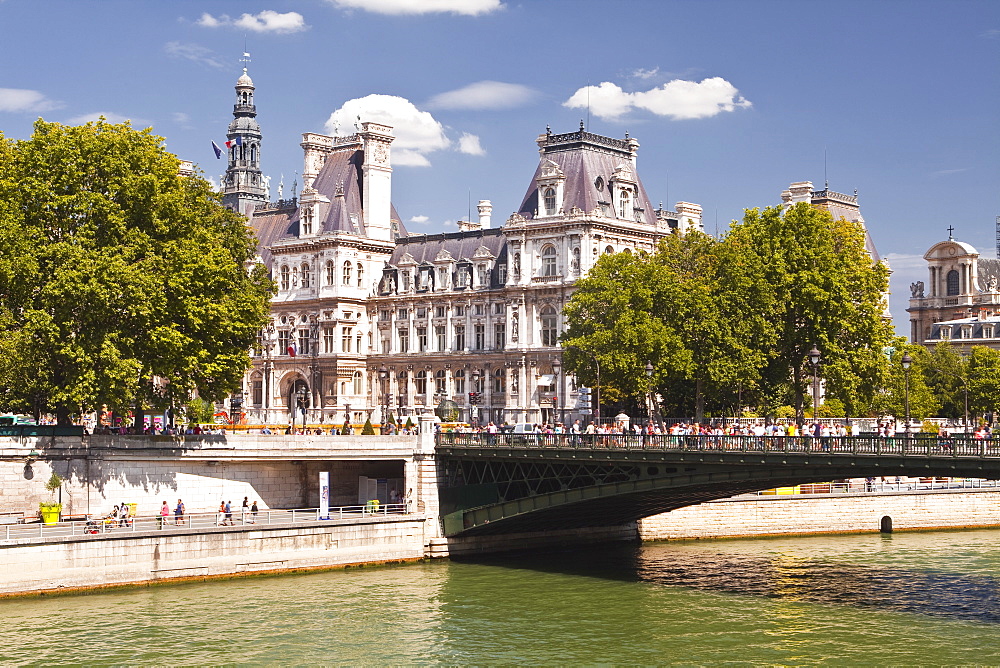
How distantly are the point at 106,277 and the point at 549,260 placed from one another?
184 feet

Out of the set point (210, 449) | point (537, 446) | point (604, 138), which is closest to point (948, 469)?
point (537, 446)

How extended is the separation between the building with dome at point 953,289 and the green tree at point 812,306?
9723cm

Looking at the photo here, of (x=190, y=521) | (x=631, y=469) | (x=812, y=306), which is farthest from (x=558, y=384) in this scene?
(x=190, y=521)

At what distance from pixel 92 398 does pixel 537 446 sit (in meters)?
19.1

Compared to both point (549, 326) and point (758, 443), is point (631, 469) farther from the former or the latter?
point (549, 326)

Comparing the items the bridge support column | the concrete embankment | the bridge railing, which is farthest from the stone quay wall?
the concrete embankment

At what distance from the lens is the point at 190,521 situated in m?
55.1


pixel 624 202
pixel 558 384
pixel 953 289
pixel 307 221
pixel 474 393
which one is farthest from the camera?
pixel 953 289

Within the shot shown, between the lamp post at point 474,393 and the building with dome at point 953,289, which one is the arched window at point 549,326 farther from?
the building with dome at point 953,289

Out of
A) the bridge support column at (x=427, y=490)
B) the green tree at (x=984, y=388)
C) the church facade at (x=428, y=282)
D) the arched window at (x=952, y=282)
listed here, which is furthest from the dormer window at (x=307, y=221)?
the arched window at (x=952, y=282)

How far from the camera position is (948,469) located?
1730 inches

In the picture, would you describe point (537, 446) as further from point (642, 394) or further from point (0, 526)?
point (642, 394)

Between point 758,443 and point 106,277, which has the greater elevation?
point 106,277

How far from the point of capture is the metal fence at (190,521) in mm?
51875
